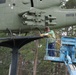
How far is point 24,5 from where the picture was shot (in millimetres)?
10875

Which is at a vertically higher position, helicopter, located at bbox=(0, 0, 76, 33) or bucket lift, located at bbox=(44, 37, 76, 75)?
helicopter, located at bbox=(0, 0, 76, 33)

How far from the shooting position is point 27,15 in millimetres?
10602

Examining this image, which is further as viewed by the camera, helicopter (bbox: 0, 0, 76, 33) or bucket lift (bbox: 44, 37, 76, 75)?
bucket lift (bbox: 44, 37, 76, 75)

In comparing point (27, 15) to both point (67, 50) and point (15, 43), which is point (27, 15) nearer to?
point (15, 43)

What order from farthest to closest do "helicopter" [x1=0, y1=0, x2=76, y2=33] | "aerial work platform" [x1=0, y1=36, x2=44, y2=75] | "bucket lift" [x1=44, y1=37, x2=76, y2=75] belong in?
"bucket lift" [x1=44, y1=37, x2=76, y2=75] → "helicopter" [x1=0, y1=0, x2=76, y2=33] → "aerial work platform" [x1=0, y1=36, x2=44, y2=75]

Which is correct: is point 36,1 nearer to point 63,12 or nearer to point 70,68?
point 63,12

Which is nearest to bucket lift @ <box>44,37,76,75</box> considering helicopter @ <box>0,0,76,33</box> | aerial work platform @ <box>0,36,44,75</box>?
helicopter @ <box>0,0,76,33</box>

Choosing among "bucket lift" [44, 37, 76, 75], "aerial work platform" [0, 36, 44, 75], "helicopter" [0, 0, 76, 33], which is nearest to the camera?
"aerial work platform" [0, 36, 44, 75]

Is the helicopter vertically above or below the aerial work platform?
above

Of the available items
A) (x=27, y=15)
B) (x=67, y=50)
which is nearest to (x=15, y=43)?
(x=27, y=15)

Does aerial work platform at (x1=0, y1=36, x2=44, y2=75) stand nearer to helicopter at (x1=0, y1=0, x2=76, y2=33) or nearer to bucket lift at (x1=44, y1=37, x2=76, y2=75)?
helicopter at (x1=0, y1=0, x2=76, y2=33)

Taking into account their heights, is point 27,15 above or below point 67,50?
above

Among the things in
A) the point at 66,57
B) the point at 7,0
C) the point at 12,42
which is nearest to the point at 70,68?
the point at 66,57

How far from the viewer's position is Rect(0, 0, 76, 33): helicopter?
34.6 ft
